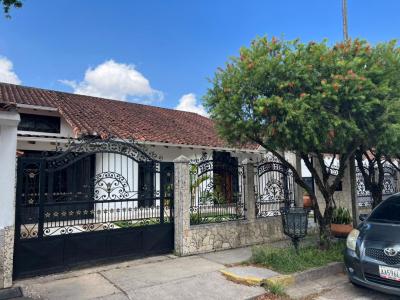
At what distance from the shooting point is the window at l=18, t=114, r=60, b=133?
12.3 metres

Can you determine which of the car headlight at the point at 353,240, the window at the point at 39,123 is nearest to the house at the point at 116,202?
the window at the point at 39,123

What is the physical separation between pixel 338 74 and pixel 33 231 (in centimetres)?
649

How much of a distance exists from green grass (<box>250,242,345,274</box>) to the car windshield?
1301 mm

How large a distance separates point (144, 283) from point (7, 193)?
272 cm

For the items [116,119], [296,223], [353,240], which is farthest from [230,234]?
[116,119]

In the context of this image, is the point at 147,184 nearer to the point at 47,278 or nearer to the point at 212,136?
the point at 47,278

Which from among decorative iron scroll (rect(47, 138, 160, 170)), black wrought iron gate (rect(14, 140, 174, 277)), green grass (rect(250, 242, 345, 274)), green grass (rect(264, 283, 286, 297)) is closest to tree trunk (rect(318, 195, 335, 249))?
green grass (rect(250, 242, 345, 274))

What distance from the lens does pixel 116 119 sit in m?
13.6

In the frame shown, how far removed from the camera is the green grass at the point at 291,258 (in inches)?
240

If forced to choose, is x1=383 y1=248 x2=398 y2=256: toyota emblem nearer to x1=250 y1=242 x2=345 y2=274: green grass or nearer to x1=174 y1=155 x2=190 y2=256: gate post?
x1=250 y1=242 x2=345 y2=274: green grass

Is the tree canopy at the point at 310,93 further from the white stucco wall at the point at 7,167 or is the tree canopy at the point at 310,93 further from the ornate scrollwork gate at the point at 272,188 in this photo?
the white stucco wall at the point at 7,167

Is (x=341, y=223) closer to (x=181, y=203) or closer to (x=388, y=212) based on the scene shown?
(x=388, y=212)

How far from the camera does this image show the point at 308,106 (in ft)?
19.5

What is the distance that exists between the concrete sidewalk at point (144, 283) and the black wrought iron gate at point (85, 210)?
0.34 metres
